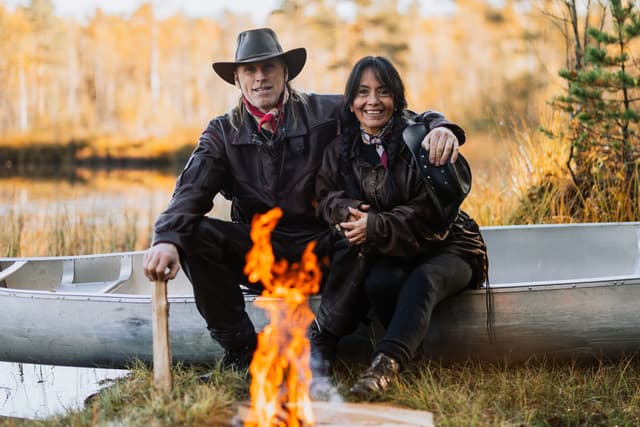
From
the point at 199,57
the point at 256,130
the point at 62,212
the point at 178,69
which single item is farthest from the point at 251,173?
the point at 199,57

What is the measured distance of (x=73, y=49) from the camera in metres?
32.2

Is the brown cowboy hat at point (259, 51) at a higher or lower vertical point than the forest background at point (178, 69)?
lower

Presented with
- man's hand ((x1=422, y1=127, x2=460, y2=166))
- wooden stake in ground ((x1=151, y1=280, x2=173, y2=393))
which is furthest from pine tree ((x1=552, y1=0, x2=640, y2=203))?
wooden stake in ground ((x1=151, y1=280, x2=173, y2=393))

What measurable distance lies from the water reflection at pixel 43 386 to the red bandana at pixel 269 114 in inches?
60.5

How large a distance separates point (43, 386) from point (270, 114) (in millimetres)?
1931

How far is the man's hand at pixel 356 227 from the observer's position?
9.85 ft

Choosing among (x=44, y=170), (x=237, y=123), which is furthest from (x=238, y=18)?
(x=237, y=123)

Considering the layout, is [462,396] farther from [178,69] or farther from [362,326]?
[178,69]

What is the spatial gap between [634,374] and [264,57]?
2080 millimetres

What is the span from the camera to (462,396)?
2.95 metres

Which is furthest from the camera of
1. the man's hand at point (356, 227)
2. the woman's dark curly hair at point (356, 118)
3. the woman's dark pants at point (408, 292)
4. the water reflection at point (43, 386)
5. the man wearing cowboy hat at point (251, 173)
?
the water reflection at point (43, 386)

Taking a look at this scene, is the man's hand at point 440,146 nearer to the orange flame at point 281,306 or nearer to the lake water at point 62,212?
the orange flame at point 281,306

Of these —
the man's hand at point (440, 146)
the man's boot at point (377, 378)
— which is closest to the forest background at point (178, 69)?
the man's hand at point (440, 146)

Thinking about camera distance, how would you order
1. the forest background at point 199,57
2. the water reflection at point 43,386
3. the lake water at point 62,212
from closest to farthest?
the water reflection at point 43,386, the lake water at point 62,212, the forest background at point 199,57
